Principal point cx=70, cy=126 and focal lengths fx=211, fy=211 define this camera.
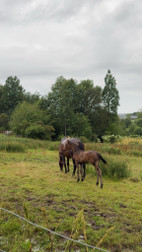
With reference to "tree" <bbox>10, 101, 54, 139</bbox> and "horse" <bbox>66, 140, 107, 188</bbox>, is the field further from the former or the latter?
"tree" <bbox>10, 101, 54, 139</bbox>

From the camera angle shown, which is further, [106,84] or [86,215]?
[106,84]

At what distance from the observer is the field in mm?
3354

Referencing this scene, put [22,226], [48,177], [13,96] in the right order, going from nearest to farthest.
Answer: [22,226]
[48,177]
[13,96]

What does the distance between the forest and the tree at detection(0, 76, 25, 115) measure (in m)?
8.52

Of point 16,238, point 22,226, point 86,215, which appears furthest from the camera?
point 86,215

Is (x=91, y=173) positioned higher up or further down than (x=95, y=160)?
further down

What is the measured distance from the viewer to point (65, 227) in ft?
12.7

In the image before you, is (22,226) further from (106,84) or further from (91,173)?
(106,84)

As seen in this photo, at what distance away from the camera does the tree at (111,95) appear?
1489 inches

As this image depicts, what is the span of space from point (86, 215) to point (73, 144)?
279 cm

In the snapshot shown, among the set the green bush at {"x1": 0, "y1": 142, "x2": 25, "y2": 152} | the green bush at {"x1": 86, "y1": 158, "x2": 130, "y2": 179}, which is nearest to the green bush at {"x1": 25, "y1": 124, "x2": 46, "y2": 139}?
the green bush at {"x1": 0, "y1": 142, "x2": 25, "y2": 152}

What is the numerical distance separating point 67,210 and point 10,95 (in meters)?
42.5

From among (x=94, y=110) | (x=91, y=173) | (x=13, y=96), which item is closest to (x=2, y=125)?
(x=13, y=96)

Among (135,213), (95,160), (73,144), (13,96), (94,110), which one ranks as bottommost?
(135,213)
